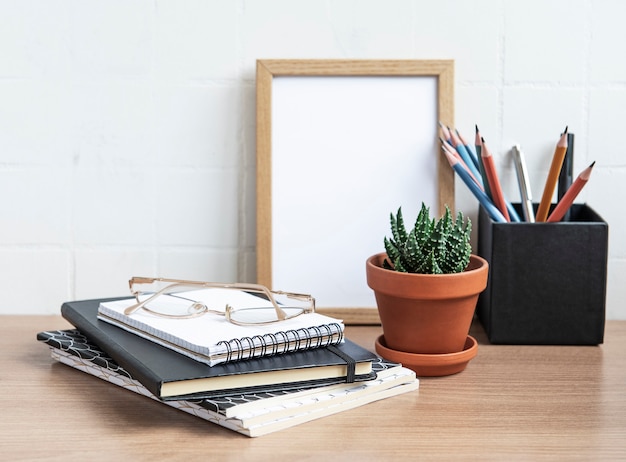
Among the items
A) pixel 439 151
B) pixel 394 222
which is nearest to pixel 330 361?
pixel 394 222

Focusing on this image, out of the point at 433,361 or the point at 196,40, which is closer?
the point at 433,361

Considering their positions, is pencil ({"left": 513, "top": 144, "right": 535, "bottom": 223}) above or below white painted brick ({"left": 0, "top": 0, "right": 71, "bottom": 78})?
below

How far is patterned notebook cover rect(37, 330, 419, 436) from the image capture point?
0.82 meters

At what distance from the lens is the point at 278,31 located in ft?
3.99

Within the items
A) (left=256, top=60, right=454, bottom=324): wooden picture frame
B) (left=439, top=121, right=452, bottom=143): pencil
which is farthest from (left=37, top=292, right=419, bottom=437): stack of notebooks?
(left=439, top=121, right=452, bottom=143): pencil

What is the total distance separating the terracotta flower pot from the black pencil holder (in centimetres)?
10

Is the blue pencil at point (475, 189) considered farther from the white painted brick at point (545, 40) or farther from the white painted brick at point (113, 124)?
the white painted brick at point (113, 124)

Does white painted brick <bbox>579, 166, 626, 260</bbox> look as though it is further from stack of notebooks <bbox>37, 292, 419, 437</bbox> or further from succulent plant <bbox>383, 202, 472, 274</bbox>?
stack of notebooks <bbox>37, 292, 419, 437</bbox>

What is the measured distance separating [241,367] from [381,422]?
0.15 meters

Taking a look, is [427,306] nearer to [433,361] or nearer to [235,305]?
[433,361]

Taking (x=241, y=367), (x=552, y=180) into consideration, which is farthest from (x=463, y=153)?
(x=241, y=367)

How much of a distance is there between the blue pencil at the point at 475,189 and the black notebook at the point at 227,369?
0.30 m

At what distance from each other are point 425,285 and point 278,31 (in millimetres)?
461

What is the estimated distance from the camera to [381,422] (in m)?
0.85
